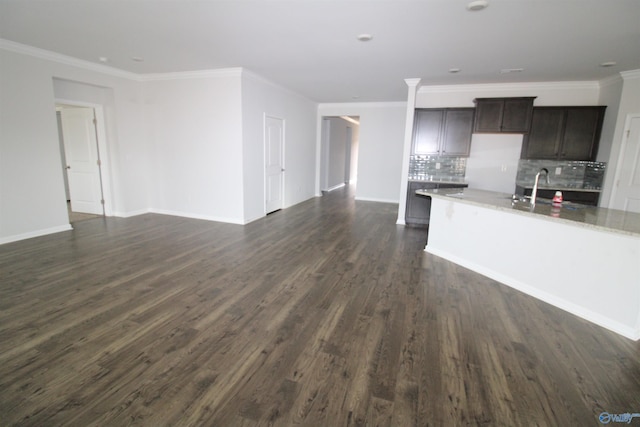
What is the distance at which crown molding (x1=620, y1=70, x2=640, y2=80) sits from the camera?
4.76 m

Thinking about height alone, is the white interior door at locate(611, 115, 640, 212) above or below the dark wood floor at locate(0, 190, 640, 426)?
above

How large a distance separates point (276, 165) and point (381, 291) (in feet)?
14.7

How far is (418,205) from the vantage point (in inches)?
238

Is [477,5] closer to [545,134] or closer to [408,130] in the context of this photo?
[408,130]

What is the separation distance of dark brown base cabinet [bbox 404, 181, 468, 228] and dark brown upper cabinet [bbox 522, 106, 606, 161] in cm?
149

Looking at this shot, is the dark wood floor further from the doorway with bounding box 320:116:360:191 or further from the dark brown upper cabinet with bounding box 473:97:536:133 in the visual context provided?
the doorway with bounding box 320:116:360:191

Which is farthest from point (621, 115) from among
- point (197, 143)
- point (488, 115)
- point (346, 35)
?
point (197, 143)

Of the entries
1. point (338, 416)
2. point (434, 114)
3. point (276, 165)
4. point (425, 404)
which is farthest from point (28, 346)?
point (434, 114)

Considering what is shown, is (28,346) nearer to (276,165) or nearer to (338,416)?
(338,416)

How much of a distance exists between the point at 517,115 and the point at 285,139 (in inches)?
185

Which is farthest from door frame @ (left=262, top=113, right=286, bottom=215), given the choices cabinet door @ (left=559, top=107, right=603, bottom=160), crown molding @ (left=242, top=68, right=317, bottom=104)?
cabinet door @ (left=559, top=107, right=603, bottom=160)

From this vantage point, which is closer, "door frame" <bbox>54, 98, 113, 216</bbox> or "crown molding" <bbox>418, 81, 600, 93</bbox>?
"crown molding" <bbox>418, 81, 600, 93</bbox>

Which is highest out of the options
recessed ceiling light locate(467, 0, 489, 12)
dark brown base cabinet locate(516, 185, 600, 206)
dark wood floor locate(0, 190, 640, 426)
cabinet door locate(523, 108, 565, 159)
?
recessed ceiling light locate(467, 0, 489, 12)

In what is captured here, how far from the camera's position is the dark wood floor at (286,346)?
1770mm
